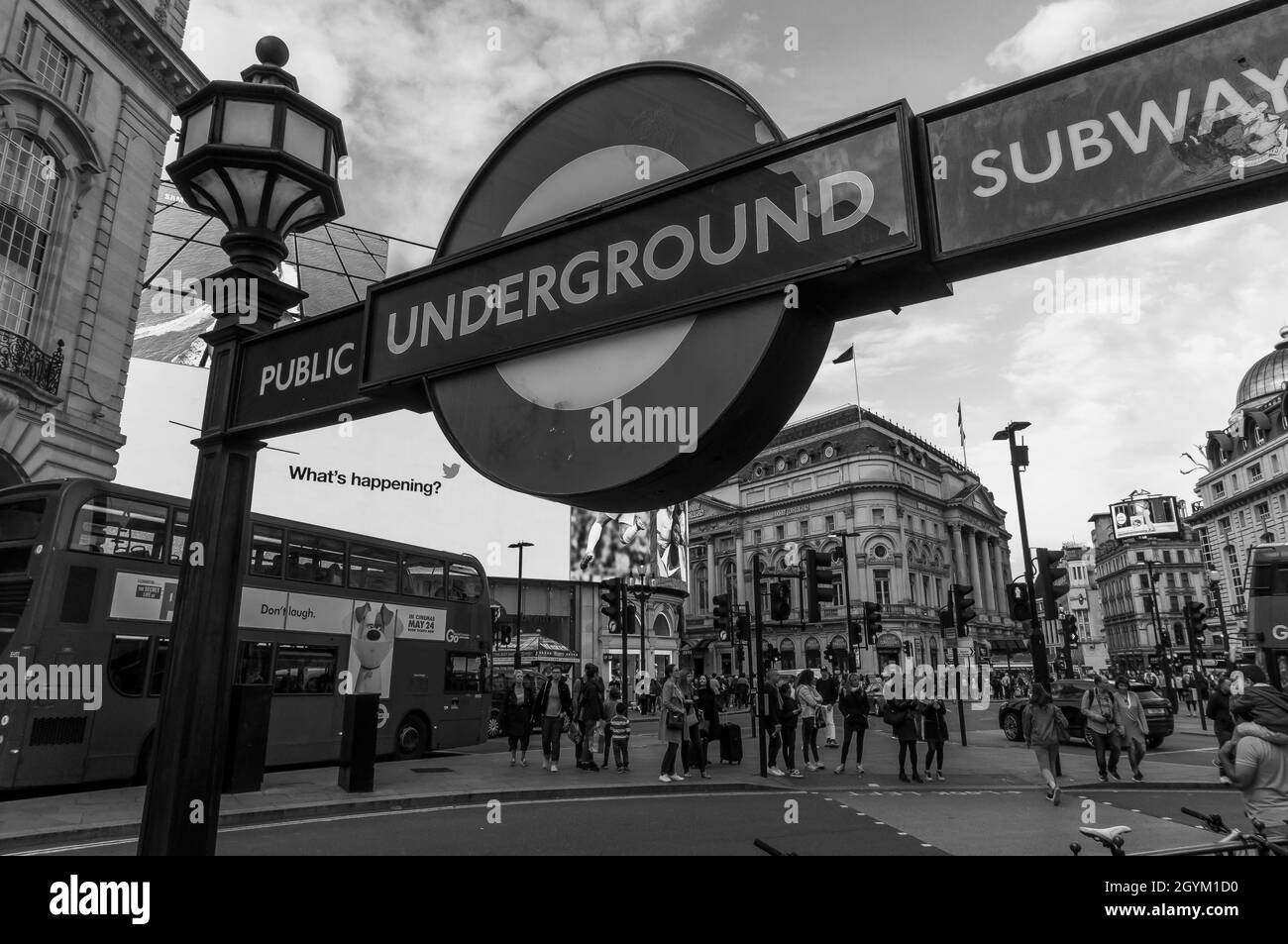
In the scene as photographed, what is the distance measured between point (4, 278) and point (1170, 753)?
26.2 metres

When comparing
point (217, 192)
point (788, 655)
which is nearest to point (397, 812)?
point (217, 192)

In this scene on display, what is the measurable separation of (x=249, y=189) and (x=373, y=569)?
12850mm

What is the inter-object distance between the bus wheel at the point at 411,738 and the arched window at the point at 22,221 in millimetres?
10861

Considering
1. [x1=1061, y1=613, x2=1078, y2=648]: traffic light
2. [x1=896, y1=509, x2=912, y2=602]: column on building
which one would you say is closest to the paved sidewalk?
[x1=1061, y1=613, x2=1078, y2=648]: traffic light

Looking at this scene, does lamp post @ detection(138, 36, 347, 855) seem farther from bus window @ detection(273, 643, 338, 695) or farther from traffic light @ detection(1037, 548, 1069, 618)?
traffic light @ detection(1037, 548, 1069, 618)

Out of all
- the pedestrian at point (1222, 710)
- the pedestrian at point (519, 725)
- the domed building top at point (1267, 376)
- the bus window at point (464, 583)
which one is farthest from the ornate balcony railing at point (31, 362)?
the domed building top at point (1267, 376)

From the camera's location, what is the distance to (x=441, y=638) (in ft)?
53.4

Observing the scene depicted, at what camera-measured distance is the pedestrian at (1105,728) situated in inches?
504

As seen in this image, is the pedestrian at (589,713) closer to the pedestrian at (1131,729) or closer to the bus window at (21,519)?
the bus window at (21,519)

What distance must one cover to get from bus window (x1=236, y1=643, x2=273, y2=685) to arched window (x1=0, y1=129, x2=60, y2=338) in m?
8.51

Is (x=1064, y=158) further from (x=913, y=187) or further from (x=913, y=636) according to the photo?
(x=913, y=636)

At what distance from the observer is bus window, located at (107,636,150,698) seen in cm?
1097

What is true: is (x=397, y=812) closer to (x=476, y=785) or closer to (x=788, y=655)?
(x=476, y=785)
